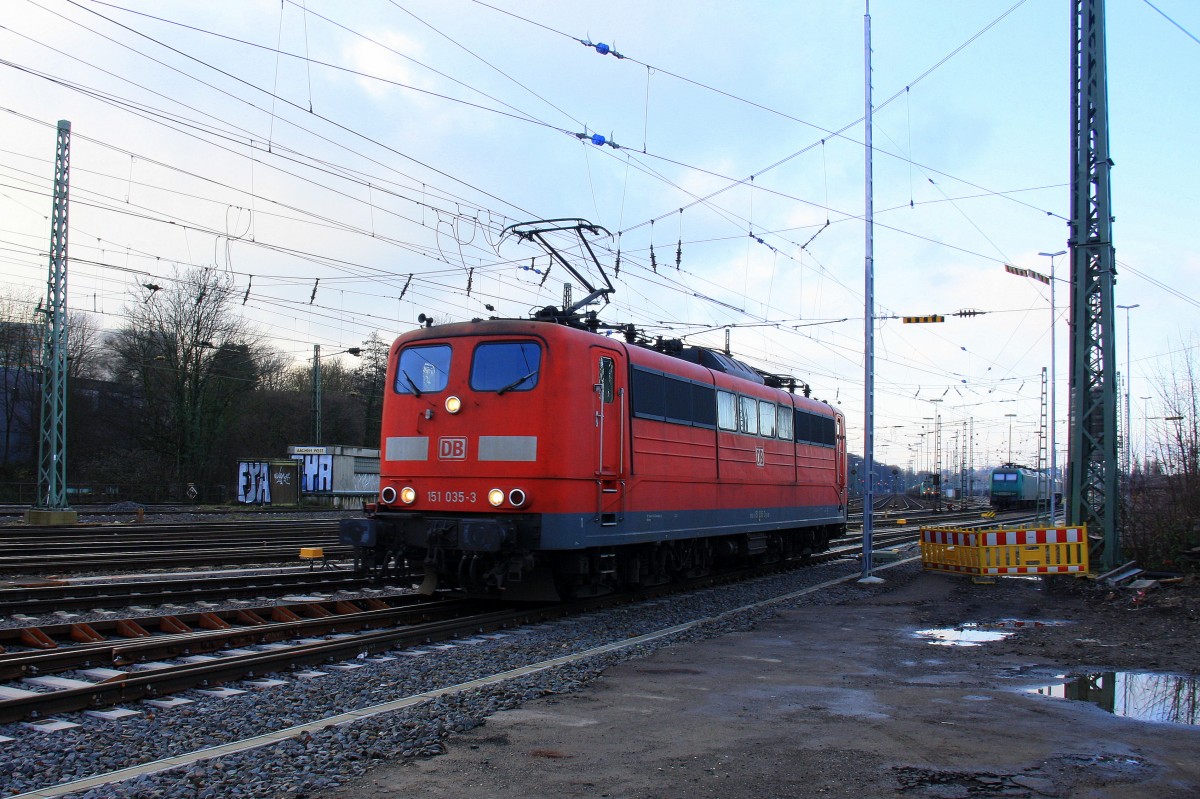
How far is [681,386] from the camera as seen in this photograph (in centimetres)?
1359

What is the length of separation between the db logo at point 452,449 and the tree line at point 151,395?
35.6 meters

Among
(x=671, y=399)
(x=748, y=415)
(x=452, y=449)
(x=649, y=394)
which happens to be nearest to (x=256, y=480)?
(x=748, y=415)

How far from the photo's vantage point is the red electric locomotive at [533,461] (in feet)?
34.7

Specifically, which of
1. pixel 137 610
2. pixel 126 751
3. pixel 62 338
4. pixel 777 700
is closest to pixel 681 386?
pixel 777 700

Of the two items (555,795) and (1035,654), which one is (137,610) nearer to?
(555,795)

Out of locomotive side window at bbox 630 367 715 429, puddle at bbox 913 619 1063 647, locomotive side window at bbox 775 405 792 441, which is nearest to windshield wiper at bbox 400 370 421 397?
locomotive side window at bbox 630 367 715 429

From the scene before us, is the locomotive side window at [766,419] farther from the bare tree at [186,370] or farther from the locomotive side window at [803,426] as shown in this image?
the bare tree at [186,370]

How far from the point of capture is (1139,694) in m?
7.54

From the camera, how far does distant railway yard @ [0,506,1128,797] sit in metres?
5.27

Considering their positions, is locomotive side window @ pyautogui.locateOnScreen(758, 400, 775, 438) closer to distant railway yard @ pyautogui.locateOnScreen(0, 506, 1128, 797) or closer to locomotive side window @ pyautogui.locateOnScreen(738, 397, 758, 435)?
locomotive side window @ pyautogui.locateOnScreen(738, 397, 758, 435)

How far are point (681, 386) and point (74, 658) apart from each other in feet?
28.2

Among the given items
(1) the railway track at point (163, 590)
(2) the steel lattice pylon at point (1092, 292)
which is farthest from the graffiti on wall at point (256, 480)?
(2) the steel lattice pylon at point (1092, 292)

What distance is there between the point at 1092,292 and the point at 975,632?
780cm

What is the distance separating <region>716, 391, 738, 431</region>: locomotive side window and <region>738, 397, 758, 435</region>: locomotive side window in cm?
21
